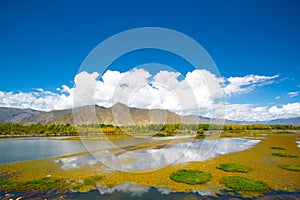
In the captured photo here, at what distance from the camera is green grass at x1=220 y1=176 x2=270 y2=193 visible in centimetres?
1310

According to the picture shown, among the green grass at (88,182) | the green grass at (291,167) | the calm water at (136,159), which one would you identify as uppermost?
the green grass at (291,167)

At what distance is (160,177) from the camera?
16422mm

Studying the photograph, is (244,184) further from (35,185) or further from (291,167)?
(35,185)

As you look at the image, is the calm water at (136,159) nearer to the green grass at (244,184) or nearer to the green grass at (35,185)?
the green grass at (35,185)

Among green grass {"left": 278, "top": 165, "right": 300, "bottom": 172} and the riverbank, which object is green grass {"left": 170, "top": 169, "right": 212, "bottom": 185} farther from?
green grass {"left": 278, "top": 165, "right": 300, "bottom": 172}

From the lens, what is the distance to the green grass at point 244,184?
13.1m

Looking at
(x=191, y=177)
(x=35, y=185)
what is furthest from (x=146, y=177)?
(x=35, y=185)

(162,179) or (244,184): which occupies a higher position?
(244,184)

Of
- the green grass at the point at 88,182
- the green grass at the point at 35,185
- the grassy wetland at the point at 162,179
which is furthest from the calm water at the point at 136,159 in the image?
the green grass at the point at 35,185

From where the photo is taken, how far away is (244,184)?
45.5 feet

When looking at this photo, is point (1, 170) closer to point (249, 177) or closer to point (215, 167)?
point (215, 167)

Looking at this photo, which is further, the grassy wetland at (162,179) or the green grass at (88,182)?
the green grass at (88,182)

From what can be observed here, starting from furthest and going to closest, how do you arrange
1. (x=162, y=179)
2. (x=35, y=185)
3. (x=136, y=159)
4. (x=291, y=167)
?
(x=136, y=159)
(x=291, y=167)
(x=162, y=179)
(x=35, y=185)

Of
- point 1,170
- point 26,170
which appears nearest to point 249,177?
point 26,170
